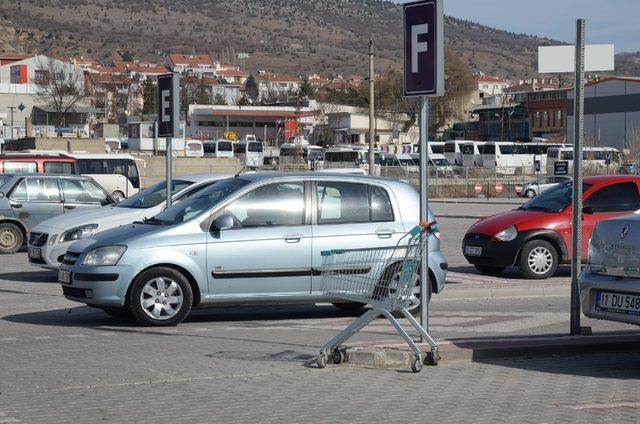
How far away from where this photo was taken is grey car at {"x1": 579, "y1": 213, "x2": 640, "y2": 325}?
9.59 metres

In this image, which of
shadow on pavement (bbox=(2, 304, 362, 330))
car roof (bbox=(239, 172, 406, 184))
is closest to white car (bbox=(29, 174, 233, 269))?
shadow on pavement (bbox=(2, 304, 362, 330))

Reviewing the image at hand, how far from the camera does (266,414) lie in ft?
26.2

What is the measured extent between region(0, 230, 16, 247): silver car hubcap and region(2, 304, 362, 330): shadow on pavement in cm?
912

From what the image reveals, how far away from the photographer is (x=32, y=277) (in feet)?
61.5

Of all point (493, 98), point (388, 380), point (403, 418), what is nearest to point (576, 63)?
point (388, 380)

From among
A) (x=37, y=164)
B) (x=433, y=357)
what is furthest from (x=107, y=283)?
(x=37, y=164)

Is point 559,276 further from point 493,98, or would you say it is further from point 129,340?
point 493,98

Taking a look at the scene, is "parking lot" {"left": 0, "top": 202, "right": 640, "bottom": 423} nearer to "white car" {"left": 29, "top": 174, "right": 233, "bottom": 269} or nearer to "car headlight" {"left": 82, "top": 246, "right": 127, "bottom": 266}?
"car headlight" {"left": 82, "top": 246, "right": 127, "bottom": 266}

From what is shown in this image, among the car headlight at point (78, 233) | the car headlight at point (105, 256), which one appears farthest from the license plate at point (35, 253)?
the car headlight at point (105, 256)

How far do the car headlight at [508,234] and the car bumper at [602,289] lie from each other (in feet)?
23.9

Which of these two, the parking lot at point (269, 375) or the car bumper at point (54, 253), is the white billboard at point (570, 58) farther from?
the car bumper at point (54, 253)

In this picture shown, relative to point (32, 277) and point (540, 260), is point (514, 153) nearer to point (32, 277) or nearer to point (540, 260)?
point (540, 260)

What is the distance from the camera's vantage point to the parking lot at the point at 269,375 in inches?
319

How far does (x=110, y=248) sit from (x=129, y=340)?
1.27 meters
